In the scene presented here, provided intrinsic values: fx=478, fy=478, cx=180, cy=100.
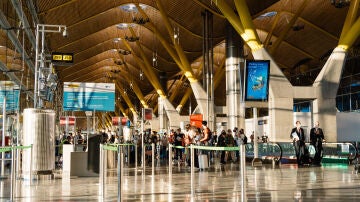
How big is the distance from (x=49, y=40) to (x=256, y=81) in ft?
96.7

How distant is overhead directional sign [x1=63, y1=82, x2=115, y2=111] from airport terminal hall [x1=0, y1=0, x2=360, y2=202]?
0.12 feet

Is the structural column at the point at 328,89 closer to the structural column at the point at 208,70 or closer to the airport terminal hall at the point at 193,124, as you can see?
the airport terminal hall at the point at 193,124

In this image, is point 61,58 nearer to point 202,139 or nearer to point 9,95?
point 9,95

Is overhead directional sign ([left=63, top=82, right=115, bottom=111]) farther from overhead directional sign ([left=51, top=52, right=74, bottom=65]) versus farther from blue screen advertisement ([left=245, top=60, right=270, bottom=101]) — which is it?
blue screen advertisement ([left=245, top=60, right=270, bottom=101])

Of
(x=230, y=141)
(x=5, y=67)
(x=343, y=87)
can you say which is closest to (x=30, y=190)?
(x=230, y=141)

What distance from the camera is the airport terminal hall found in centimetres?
996

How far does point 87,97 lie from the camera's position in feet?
56.3

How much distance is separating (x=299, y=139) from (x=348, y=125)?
1075cm

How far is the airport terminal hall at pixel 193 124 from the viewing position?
32.7 feet

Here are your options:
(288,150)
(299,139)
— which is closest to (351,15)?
(288,150)

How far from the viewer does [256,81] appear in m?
17.6

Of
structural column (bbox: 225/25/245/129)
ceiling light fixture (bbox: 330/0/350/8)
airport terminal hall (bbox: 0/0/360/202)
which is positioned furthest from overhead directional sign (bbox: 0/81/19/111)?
ceiling light fixture (bbox: 330/0/350/8)

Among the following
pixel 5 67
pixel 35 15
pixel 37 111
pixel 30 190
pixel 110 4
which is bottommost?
pixel 30 190

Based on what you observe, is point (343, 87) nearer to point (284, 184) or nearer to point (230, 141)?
point (230, 141)
